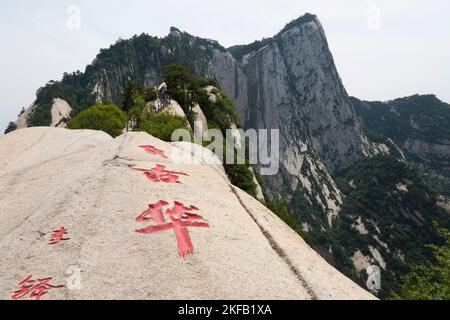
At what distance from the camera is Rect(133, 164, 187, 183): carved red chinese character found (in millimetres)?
13898

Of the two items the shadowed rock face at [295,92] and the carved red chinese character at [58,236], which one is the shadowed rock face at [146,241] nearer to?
the carved red chinese character at [58,236]

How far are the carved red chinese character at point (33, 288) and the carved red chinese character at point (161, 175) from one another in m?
5.14

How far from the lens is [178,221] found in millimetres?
11305

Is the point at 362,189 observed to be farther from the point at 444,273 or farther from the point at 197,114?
the point at 444,273

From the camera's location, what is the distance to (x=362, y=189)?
150 meters

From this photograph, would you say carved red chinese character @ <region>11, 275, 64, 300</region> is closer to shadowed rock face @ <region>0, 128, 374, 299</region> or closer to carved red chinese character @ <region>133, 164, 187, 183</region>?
shadowed rock face @ <region>0, 128, 374, 299</region>

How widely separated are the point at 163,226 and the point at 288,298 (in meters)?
4.02

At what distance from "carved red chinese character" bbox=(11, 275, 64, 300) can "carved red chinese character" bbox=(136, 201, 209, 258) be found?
2539mm

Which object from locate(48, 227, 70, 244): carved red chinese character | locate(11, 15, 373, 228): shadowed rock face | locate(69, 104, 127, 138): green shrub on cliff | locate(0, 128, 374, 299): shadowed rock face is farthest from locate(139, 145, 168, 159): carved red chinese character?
locate(11, 15, 373, 228): shadowed rock face

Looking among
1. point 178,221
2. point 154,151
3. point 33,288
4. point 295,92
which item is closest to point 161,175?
point 154,151

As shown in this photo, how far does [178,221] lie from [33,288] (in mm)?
3920

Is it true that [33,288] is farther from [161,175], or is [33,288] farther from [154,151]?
[154,151]

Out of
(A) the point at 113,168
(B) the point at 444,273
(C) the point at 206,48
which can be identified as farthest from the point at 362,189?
(A) the point at 113,168
